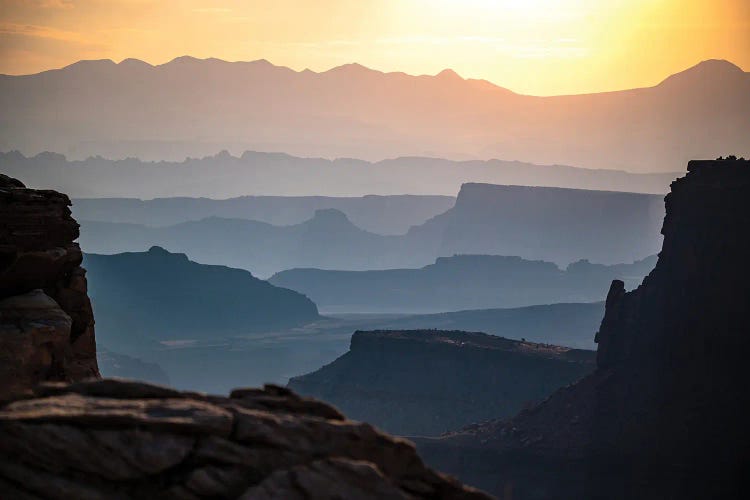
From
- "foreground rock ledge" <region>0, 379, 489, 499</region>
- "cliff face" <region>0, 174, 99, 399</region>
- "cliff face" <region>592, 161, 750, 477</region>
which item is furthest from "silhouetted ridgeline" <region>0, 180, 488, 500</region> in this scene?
"cliff face" <region>592, 161, 750, 477</region>

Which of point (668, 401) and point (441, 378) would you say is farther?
point (441, 378)

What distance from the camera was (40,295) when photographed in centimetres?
4238

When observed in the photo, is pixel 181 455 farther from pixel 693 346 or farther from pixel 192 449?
pixel 693 346

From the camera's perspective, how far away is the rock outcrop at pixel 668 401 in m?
122

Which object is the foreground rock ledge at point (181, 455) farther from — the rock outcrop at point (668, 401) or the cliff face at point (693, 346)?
the cliff face at point (693, 346)

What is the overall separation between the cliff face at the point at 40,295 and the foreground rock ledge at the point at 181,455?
47.3ft

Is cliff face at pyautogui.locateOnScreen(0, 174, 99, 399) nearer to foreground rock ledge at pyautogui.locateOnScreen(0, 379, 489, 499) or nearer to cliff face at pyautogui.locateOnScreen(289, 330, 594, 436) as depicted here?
foreground rock ledge at pyautogui.locateOnScreen(0, 379, 489, 499)

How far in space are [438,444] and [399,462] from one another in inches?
4322

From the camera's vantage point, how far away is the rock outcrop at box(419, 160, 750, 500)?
12219cm

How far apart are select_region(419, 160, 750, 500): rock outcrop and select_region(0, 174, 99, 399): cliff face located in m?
80.7

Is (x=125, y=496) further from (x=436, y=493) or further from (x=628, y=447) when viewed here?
(x=628, y=447)

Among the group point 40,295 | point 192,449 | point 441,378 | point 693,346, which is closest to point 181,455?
point 192,449

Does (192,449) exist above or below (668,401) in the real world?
below

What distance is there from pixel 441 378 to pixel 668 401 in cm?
5797
